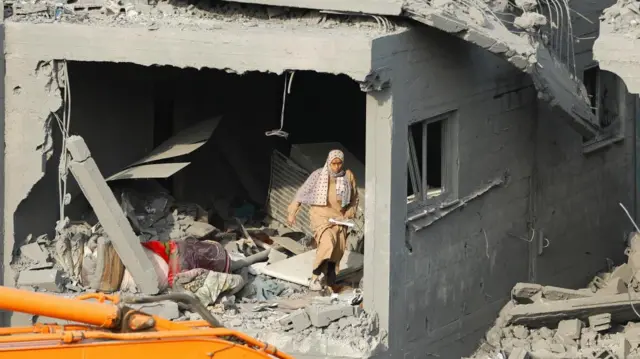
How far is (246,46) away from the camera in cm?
1694

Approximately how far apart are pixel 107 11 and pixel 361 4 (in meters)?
2.89

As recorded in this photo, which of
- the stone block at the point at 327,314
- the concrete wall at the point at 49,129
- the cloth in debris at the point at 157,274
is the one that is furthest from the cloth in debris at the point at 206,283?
the concrete wall at the point at 49,129

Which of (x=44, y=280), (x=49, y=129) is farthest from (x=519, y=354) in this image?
(x=49, y=129)

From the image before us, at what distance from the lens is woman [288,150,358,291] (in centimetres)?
1744

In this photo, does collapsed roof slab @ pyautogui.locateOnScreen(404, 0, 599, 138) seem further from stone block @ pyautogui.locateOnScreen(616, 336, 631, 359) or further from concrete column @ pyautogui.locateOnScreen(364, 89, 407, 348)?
stone block @ pyautogui.locateOnScreen(616, 336, 631, 359)

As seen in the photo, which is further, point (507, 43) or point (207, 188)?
point (207, 188)

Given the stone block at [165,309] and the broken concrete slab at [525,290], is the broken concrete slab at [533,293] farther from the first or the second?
the stone block at [165,309]

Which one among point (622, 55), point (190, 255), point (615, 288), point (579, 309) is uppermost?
point (622, 55)

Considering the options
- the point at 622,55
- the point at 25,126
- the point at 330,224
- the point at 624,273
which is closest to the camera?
the point at 622,55

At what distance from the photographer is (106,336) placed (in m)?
12.7

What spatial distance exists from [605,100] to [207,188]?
5.87m

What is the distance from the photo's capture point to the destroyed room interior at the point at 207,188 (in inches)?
692

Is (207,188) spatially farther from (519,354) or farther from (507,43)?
(507,43)

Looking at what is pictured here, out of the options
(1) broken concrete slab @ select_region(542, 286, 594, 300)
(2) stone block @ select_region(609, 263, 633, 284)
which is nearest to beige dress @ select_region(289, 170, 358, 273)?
(1) broken concrete slab @ select_region(542, 286, 594, 300)
